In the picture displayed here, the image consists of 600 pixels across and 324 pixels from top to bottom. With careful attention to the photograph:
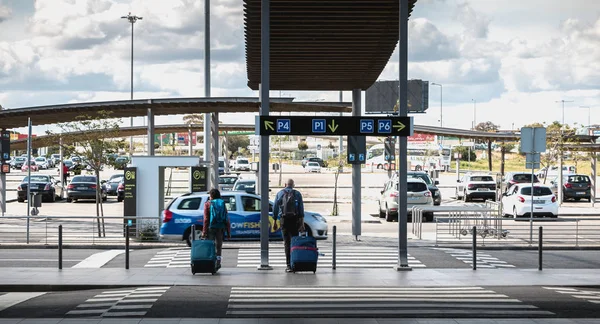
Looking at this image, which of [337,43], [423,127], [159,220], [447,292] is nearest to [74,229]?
[159,220]

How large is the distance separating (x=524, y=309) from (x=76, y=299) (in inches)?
274

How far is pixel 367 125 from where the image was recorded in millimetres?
16922

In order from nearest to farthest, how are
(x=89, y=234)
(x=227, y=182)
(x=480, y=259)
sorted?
1. (x=480, y=259)
2. (x=89, y=234)
3. (x=227, y=182)

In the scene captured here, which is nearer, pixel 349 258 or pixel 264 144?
pixel 264 144

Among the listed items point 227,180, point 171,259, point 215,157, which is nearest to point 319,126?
point 171,259

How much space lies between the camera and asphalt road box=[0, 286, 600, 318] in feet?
40.1

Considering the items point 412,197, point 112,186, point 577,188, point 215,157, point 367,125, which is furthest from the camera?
point 112,186

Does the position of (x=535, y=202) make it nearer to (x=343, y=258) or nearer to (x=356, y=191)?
(x=356, y=191)

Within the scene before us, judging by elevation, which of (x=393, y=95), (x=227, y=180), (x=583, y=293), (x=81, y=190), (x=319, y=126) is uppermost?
(x=393, y=95)

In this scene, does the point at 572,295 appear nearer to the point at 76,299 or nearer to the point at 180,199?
the point at 76,299

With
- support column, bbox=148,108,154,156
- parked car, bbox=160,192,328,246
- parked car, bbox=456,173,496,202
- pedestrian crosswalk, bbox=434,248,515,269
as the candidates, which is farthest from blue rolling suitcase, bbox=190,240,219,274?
parked car, bbox=456,173,496,202

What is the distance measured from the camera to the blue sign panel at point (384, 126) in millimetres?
16844

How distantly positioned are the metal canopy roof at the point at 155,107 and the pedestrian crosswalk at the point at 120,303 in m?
15.3

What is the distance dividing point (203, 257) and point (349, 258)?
4.96 meters
